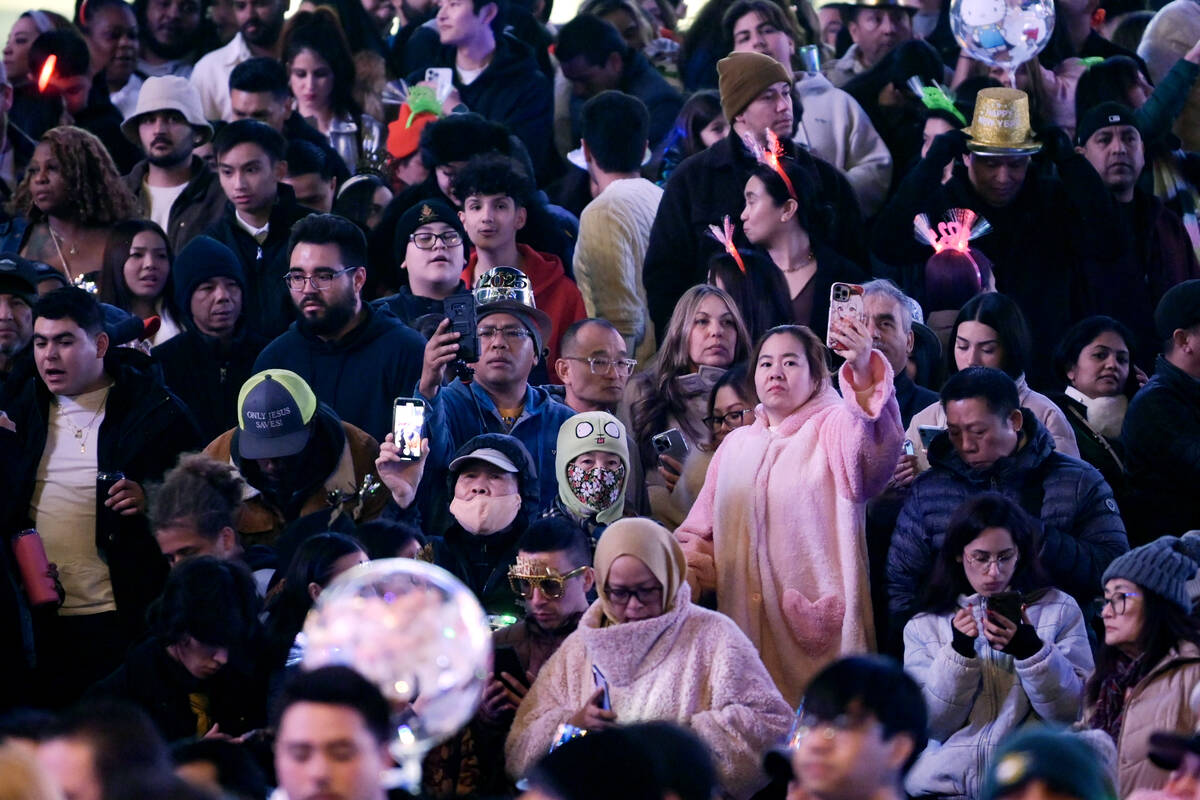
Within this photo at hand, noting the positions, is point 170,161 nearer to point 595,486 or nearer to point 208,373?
point 208,373

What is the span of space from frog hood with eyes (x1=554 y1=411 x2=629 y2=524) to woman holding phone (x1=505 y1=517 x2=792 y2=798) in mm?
759

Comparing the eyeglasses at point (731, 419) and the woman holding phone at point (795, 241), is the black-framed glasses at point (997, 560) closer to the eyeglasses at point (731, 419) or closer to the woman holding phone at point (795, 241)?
the eyeglasses at point (731, 419)

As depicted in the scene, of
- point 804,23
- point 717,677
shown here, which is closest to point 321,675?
point 717,677

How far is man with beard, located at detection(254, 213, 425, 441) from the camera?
26.2 ft

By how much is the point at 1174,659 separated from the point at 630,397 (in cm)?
250

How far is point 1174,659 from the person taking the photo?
631 cm

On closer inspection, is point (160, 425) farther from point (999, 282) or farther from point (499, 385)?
point (999, 282)

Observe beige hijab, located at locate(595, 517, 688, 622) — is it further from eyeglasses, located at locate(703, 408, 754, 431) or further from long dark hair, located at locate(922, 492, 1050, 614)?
eyeglasses, located at locate(703, 408, 754, 431)

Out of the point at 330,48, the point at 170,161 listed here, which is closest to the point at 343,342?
the point at 170,161

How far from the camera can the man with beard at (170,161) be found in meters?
9.58

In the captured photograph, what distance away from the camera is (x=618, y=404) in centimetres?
820

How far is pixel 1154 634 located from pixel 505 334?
8.74ft

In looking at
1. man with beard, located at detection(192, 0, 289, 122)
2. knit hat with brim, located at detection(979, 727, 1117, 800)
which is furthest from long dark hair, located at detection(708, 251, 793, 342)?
knit hat with brim, located at detection(979, 727, 1117, 800)

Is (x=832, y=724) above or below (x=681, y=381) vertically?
below
